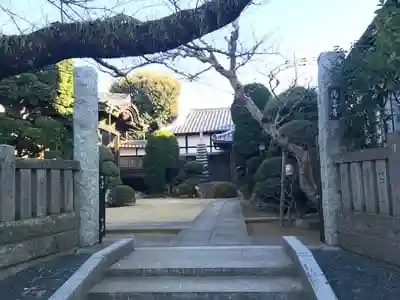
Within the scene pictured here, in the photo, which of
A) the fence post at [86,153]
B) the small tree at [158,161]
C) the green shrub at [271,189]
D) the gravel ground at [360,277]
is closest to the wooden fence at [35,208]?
the fence post at [86,153]

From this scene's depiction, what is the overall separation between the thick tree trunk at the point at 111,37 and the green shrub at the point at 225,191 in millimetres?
19327

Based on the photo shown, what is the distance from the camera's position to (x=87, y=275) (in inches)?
168

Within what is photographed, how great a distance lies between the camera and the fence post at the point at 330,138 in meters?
6.22

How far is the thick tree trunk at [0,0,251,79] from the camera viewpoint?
3.84 m

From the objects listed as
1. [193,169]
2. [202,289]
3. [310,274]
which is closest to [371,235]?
[310,274]

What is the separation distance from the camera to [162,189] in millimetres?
25906

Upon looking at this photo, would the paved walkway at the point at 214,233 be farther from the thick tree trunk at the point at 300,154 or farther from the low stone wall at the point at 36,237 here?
the low stone wall at the point at 36,237

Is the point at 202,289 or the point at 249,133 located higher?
the point at 249,133

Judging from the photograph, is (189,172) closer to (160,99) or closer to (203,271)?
(160,99)

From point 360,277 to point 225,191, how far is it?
18860 millimetres

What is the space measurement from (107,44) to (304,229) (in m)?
6.28

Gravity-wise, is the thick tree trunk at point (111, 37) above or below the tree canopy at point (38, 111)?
below

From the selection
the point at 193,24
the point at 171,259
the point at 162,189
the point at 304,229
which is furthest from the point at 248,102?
the point at 162,189

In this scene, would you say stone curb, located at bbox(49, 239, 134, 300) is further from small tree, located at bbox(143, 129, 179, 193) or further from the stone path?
small tree, located at bbox(143, 129, 179, 193)
